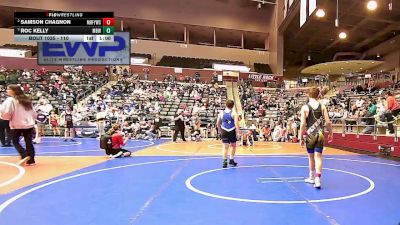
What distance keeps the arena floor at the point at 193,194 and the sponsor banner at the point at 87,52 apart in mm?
4446

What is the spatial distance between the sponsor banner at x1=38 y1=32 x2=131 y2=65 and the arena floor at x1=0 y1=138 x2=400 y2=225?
14.6 feet

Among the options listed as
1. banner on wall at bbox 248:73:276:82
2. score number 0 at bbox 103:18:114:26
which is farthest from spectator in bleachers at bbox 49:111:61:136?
banner on wall at bbox 248:73:276:82

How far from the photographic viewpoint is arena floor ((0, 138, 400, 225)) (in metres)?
4.00

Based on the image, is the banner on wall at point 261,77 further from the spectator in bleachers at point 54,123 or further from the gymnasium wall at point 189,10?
the spectator in bleachers at point 54,123

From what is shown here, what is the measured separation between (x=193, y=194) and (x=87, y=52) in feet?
26.6

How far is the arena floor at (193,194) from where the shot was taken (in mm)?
4000

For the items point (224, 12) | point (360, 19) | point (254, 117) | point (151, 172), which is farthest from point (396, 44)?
point (151, 172)

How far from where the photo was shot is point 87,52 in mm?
11742

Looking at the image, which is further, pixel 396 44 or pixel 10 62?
pixel 396 44

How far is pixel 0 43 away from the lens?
107 feet

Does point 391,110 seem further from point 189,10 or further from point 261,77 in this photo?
point 189,10

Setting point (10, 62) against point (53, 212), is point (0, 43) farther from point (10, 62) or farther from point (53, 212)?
point (53, 212)

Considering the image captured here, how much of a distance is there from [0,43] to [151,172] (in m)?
31.4
